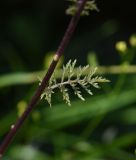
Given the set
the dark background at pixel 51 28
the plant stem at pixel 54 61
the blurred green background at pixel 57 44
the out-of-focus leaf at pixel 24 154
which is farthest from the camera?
the dark background at pixel 51 28

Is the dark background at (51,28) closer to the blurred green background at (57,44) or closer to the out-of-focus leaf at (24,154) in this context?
the blurred green background at (57,44)

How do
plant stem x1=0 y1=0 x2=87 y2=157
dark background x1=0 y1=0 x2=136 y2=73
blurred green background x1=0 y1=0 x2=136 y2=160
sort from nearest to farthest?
plant stem x1=0 y1=0 x2=87 y2=157, blurred green background x1=0 y1=0 x2=136 y2=160, dark background x1=0 y1=0 x2=136 y2=73

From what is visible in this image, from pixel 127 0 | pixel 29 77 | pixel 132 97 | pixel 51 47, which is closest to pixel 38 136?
pixel 29 77

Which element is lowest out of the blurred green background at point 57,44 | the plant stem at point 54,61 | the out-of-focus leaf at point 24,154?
the plant stem at point 54,61

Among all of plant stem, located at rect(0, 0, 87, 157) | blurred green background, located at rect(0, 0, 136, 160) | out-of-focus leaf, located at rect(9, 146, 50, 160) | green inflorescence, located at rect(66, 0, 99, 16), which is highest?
blurred green background, located at rect(0, 0, 136, 160)

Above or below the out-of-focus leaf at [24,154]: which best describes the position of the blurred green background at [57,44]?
above

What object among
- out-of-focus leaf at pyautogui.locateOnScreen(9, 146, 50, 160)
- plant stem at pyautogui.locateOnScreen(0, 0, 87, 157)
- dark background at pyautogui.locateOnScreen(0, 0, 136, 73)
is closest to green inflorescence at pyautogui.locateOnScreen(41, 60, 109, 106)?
plant stem at pyautogui.locateOnScreen(0, 0, 87, 157)

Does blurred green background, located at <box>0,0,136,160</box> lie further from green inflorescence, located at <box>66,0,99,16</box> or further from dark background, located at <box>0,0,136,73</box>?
green inflorescence, located at <box>66,0,99,16</box>

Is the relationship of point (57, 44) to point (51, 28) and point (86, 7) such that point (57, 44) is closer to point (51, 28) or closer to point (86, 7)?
point (51, 28)

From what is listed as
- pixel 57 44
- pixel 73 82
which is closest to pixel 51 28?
pixel 57 44

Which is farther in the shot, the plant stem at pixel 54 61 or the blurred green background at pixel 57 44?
the blurred green background at pixel 57 44

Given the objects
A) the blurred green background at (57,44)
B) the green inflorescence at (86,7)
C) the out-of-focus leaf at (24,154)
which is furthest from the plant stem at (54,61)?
the blurred green background at (57,44)
